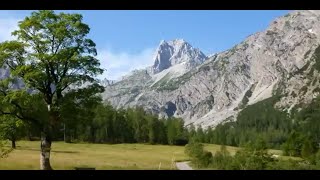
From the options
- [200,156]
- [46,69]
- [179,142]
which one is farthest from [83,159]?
[179,142]

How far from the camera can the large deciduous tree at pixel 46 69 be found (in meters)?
19.4

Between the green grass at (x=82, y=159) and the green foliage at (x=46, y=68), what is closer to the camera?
the green foliage at (x=46, y=68)

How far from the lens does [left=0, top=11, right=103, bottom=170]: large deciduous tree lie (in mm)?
19422

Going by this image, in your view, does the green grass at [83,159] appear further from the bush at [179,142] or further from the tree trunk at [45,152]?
the bush at [179,142]

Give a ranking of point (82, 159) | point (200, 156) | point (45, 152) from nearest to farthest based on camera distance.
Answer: point (45, 152) < point (200, 156) < point (82, 159)

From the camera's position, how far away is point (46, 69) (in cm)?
1980

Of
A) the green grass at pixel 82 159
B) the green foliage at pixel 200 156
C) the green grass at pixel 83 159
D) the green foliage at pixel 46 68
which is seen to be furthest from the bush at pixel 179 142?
the green foliage at pixel 46 68

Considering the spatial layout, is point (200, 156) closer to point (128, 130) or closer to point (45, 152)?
point (45, 152)
